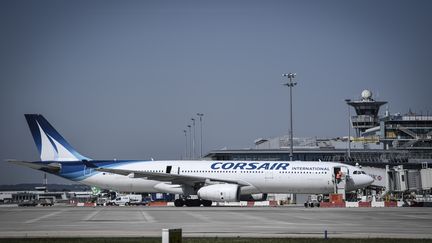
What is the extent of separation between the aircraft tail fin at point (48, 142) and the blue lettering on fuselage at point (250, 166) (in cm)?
1424

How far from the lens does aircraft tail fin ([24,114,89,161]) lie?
69.7 meters

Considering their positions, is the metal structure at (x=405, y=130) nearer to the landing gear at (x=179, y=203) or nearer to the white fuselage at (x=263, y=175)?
the white fuselage at (x=263, y=175)

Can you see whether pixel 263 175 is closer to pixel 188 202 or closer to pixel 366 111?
pixel 188 202

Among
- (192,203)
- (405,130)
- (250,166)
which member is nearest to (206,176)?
(192,203)

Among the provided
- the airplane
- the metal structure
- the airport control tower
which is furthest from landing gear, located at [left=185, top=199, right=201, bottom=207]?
the airport control tower

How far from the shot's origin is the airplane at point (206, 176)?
207ft

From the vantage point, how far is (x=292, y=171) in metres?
64.2

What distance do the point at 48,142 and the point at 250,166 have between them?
2017 cm

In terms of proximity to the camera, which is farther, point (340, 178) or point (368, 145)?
point (368, 145)

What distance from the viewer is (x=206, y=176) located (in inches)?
2562

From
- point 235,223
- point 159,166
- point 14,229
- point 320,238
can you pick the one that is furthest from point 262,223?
point 159,166

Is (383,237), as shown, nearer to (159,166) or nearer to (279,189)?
→ (279,189)

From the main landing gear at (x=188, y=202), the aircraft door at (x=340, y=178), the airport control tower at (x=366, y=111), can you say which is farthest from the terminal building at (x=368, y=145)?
the main landing gear at (x=188, y=202)

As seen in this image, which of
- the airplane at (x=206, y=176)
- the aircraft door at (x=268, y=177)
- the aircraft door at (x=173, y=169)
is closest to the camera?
the airplane at (x=206, y=176)
